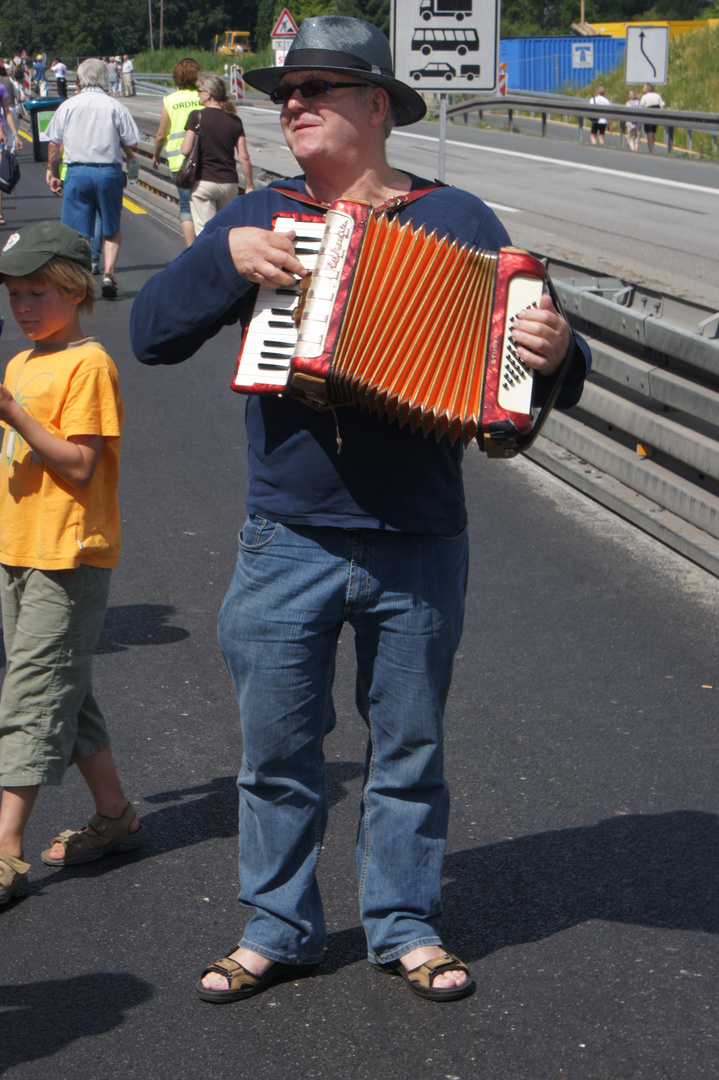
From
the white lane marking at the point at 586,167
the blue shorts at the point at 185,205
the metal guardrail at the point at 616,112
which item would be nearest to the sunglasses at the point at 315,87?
the blue shorts at the point at 185,205

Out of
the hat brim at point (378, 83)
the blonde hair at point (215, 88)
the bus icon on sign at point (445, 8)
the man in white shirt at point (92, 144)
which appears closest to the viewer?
the hat brim at point (378, 83)

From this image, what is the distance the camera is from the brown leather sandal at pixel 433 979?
9.56ft

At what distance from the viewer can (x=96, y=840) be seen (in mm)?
3572

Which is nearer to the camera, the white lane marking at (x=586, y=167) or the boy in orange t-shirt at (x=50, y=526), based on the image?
the boy in orange t-shirt at (x=50, y=526)

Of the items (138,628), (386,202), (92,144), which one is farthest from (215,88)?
(386,202)

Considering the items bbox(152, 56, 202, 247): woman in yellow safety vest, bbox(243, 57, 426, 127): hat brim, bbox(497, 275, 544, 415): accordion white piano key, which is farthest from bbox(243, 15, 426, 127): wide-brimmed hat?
bbox(152, 56, 202, 247): woman in yellow safety vest

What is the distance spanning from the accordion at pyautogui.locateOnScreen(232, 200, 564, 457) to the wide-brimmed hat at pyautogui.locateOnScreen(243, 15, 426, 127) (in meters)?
0.34

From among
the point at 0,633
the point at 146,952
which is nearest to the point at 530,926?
the point at 146,952

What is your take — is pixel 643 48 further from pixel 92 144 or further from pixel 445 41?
pixel 92 144

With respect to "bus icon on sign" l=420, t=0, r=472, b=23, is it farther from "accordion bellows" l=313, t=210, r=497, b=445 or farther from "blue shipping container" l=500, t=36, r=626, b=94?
"blue shipping container" l=500, t=36, r=626, b=94

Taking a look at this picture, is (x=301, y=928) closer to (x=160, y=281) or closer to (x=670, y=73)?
(x=160, y=281)

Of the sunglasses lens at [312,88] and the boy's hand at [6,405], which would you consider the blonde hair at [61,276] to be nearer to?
the boy's hand at [6,405]

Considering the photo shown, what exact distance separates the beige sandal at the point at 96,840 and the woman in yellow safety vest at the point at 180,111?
1080 centimetres

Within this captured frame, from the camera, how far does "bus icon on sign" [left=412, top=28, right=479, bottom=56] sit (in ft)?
37.1
